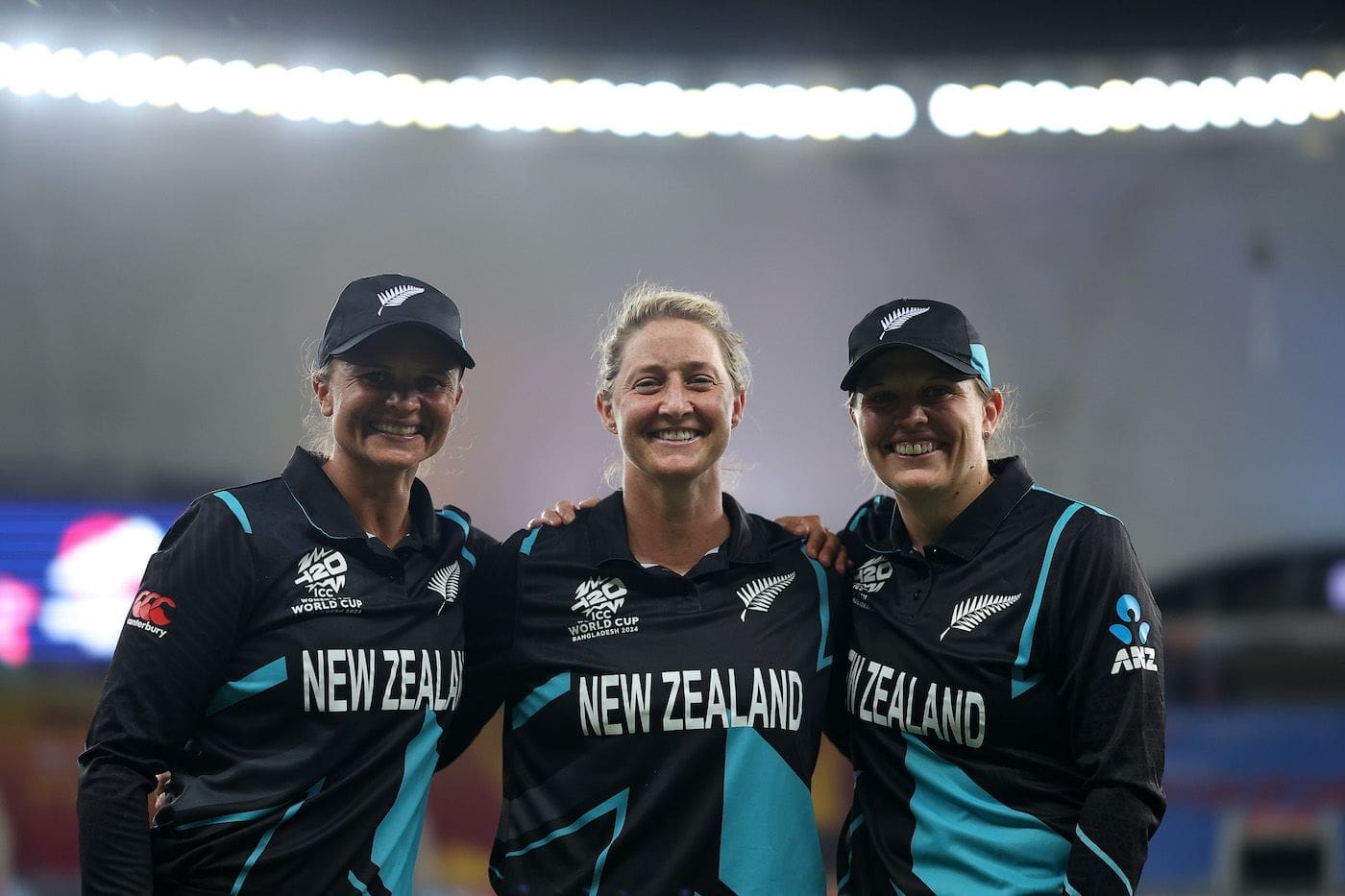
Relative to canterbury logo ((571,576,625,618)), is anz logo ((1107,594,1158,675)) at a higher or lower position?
lower

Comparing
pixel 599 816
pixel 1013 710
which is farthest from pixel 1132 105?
pixel 599 816

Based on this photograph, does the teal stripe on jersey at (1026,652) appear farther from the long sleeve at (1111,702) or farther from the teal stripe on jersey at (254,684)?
the teal stripe on jersey at (254,684)

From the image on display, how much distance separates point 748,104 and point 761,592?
14.4 feet

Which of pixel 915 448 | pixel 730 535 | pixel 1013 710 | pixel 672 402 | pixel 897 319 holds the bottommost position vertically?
pixel 1013 710

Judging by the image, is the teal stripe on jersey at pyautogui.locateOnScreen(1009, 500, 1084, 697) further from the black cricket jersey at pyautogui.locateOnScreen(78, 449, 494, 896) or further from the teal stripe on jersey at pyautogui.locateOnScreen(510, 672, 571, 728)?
the black cricket jersey at pyautogui.locateOnScreen(78, 449, 494, 896)

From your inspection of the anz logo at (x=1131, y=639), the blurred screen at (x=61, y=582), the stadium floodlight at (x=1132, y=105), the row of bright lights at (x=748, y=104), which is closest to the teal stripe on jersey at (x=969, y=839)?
the anz logo at (x=1131, y=639)

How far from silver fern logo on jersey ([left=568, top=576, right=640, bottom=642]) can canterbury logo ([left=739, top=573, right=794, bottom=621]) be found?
20 cm

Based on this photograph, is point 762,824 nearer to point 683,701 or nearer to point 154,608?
point 683,701

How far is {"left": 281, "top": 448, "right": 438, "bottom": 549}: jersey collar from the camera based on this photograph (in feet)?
6.17

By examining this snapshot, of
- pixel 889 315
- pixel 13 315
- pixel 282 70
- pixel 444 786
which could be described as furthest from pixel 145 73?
pixel 889 315

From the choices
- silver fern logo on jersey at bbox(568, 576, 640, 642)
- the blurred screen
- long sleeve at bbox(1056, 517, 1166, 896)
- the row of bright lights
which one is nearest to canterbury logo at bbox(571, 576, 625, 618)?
silver fern logo on jersey at bbox(568, 576, 640, 642)

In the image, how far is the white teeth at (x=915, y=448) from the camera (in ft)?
6.33

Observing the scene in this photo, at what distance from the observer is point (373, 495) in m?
2.00

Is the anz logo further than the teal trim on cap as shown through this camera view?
No
